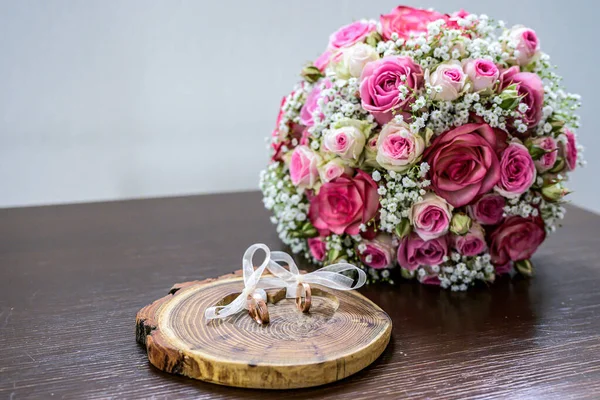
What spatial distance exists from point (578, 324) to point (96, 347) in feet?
2.07

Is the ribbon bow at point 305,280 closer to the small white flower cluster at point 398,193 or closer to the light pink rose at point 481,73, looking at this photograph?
the small white flower cluster at point 398,193

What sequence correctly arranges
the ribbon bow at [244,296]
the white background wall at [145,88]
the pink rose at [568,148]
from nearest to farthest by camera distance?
the ribbon bow at [244,296] → the pink rose at [568,148] → the white background wall at [145,88]

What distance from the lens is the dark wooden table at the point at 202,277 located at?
72 cm

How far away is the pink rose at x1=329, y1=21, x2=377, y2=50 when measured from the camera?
1.12 m

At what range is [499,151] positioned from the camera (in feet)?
3.26

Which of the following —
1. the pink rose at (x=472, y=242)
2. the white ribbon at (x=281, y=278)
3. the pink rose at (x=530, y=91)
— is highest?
the pink rose at (x=530, y=91)

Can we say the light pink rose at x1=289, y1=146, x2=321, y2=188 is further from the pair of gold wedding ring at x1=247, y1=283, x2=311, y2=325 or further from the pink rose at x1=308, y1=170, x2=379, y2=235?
the pair of gold wedding ring at x1=247, y1=283, x2=311, y2=325

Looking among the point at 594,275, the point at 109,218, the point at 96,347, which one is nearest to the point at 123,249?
the point at 109,218

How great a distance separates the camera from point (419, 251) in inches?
40.5

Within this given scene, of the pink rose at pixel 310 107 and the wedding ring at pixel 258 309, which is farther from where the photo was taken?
the pink rose at pixel 310 107

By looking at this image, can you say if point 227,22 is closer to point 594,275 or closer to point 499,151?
point 499,151

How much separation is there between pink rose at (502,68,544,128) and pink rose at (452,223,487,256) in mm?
181

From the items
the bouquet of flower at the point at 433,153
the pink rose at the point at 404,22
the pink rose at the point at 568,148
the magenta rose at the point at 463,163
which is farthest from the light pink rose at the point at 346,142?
the pink rose at the point at 568,148

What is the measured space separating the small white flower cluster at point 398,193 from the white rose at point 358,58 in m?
0.17
